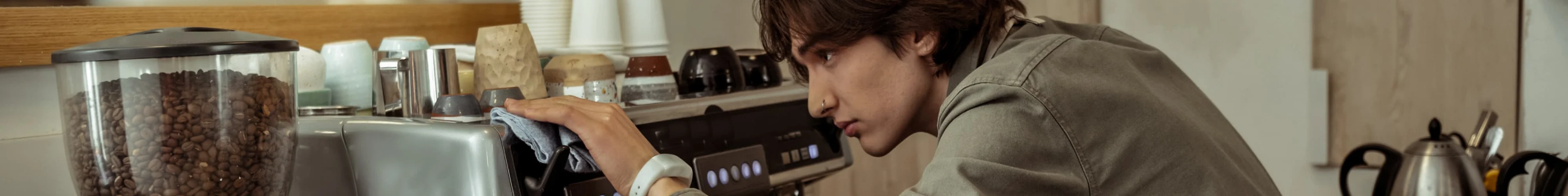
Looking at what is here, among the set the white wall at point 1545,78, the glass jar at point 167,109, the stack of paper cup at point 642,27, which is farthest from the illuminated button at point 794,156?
the white wall at point 1545,78

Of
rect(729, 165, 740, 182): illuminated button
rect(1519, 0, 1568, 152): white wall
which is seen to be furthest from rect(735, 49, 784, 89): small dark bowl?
rect(1519, 0, 1568, 152): white wall

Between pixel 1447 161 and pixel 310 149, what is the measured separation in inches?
64.3

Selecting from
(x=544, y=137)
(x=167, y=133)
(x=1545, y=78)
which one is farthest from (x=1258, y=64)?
(x=167, y=133)

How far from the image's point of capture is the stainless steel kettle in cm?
181

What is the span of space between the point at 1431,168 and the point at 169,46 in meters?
1.75

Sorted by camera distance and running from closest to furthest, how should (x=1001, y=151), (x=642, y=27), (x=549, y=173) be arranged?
(x=1001, y=151)
(x=549, y=173)
(x=642, y=27)

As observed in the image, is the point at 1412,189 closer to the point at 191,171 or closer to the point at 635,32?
the point at 635,32

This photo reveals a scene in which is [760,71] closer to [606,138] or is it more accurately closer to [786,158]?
[786,158]

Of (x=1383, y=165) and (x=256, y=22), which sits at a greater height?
(x=256, y=22)

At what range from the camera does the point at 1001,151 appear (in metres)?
0.84

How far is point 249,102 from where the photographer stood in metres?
0.93

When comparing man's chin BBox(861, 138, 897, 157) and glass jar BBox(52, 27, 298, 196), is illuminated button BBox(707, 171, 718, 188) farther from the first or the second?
glass jar BBox(52, 27, 298, 196)

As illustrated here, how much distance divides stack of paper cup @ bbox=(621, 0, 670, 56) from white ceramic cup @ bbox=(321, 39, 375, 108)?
394 millimetres

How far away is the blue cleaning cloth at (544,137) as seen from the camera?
97 cm
